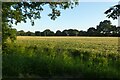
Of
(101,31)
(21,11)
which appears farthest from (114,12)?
(101,31)

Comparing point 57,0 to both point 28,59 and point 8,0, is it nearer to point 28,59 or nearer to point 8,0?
point 8,0

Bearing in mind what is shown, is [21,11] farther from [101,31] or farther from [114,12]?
[101,31]

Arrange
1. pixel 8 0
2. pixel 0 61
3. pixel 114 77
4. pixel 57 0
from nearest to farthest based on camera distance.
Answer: pixel 114 77
pixel 0 61
pixel 8 0
pixel 57 0

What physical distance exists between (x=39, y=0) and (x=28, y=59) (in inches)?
132

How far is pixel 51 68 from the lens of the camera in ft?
27.0

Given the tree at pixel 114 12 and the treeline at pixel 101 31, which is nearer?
the tree at pixel 114 12

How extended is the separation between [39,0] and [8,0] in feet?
3.95

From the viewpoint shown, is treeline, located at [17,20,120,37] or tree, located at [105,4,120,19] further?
treeline, located at [17,20,120,37]

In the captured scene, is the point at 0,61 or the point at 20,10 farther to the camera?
the point at 20,10

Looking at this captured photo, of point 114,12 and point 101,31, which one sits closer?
point 114,12

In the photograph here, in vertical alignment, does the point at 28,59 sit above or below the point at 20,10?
below

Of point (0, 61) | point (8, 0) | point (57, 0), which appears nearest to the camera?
point (0, 61)

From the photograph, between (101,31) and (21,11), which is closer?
(21,11)

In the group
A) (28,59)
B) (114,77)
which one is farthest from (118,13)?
(28,59)
